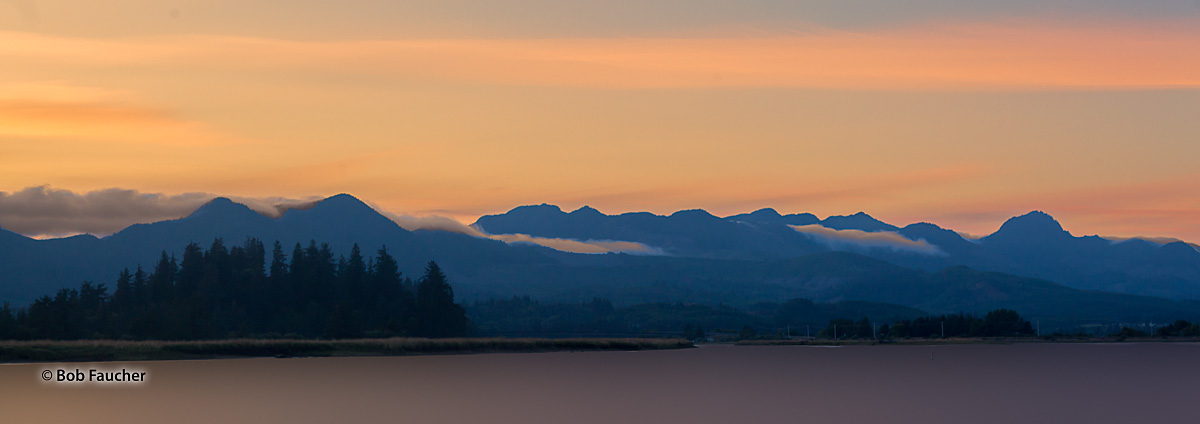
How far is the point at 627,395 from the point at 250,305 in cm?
11678

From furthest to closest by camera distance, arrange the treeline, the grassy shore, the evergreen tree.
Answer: the evergreen tree < the treeline < the grassy shore

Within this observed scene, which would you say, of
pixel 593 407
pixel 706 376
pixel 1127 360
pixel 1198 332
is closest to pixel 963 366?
pixel 1127 360

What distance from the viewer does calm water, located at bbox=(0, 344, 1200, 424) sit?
133 ft

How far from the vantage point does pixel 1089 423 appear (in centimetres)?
3741

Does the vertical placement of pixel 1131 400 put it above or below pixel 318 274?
below

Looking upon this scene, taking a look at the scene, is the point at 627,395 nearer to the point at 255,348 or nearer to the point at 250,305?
the point at 255,348

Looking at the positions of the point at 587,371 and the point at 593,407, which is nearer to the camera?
the point at 593,407

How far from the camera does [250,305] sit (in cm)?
15888

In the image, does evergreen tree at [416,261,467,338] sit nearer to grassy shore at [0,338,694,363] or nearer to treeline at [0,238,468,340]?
treeline at [0,238,468,340]

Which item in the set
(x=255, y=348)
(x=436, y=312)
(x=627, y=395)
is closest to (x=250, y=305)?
(x=436, y=312)

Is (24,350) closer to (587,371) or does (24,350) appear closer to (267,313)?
(587,371)

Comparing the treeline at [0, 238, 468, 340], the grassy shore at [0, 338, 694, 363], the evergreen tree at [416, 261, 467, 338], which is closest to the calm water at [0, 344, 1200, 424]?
the grassy shore at [0, 338, 694, 363]

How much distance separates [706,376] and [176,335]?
85.9 meters

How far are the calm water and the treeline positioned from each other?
6523 cm
